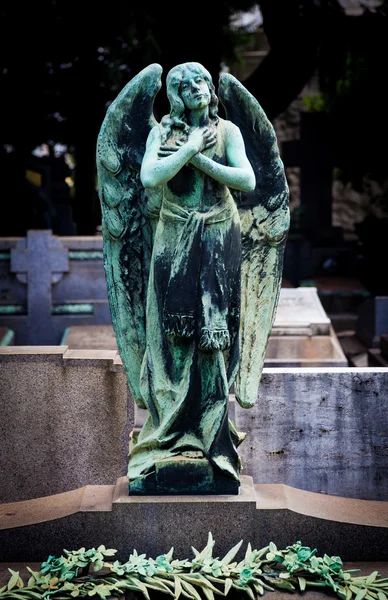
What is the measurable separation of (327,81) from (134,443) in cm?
1127

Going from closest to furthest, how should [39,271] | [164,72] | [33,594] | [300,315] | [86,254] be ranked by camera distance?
[33,594], [300,315], [39,271], [86,254], [164,72]

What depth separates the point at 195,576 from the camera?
4.94 m

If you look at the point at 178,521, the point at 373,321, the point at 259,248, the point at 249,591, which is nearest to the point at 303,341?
the point at 373,321

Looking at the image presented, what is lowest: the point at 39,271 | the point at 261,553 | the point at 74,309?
the point at 261,553

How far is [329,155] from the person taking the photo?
60.4ft

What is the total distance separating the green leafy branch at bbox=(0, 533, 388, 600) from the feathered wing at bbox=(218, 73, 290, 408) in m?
0.85

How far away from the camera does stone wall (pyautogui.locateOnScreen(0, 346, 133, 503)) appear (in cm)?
666

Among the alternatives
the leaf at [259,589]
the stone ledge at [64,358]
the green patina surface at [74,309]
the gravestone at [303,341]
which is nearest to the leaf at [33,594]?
the leaf at [259,589]

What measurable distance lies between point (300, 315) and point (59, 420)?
3304mm

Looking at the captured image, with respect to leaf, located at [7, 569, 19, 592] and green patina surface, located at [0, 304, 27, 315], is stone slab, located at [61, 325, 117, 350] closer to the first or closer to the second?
green patina surface, located at [0, 304, 27, 315]

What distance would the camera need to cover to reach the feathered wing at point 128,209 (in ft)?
17.1

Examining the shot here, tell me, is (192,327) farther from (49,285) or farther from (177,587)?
(49,285)

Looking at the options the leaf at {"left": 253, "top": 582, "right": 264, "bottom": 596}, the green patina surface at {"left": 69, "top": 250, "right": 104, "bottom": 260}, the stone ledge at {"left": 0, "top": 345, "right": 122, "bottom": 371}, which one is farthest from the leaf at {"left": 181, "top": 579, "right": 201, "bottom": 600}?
the green patina surface at {"left": 69, "top": 250, "right": 104, "bottom": 260}

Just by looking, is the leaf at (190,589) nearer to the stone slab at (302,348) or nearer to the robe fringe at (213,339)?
the robe fringe at (213,339)
